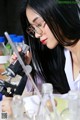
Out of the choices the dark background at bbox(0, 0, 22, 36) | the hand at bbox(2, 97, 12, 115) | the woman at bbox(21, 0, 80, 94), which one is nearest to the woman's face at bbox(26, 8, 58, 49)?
the woman at bbox(21, 0, 80, 94)

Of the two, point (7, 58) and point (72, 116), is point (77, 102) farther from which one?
point (7, 58)

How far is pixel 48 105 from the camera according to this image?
73cm

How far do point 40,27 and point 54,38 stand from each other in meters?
0.09

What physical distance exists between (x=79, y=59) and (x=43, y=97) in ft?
1.71

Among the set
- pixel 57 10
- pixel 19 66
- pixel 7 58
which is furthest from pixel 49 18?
pixel 7 58

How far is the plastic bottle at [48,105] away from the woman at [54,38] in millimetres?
336

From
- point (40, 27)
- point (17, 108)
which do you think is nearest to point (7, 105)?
point (17, 108)

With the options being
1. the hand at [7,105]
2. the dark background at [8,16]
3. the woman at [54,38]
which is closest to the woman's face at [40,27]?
the woman at [54,38]

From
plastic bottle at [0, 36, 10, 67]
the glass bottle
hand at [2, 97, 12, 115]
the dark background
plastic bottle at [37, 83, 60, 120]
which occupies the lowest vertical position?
the dark background

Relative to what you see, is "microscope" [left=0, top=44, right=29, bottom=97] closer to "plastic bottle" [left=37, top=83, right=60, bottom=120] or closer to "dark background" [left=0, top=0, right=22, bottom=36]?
"plastic bottle" [left=37, top=83, right=60, bottom=120]

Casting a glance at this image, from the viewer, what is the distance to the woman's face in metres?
0.97

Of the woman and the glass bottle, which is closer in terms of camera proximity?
the glass bottle

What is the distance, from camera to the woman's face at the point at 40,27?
38.2 inches

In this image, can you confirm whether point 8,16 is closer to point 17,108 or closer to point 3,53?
point 3,53
